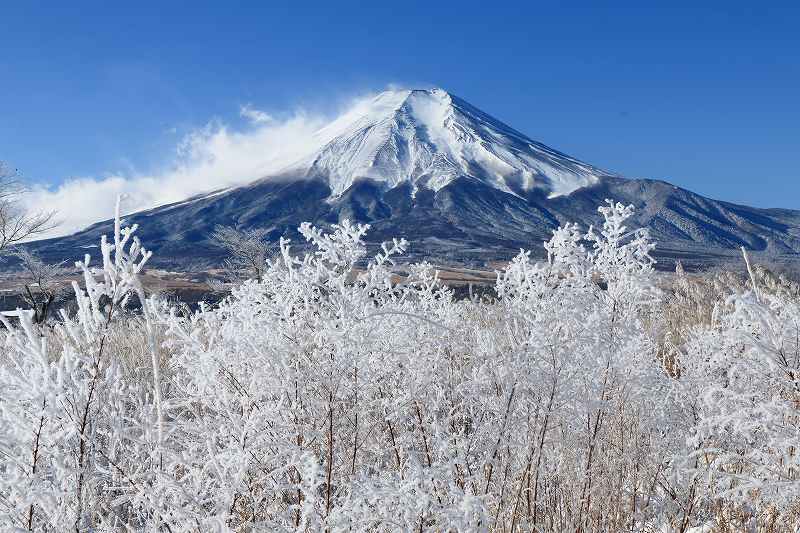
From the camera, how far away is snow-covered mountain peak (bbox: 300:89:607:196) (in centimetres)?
16212

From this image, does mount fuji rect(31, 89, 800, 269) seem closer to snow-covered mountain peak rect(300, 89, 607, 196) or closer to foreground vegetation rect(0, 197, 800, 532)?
snow-covered mountain peak rect(300, 89, 607, 196)

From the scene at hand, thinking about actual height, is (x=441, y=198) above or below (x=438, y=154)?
below

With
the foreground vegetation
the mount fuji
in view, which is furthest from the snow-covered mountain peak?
the foreground vegetation

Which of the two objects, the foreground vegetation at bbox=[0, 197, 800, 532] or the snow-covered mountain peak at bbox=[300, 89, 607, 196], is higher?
the snow-covered mountain peak at bbox=[300, 89, 607, 196]

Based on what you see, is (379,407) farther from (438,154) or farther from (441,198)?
(438,154)

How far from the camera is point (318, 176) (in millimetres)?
166625

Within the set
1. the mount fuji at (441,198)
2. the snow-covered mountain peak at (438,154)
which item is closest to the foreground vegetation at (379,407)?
the mount fuji at (441,198)

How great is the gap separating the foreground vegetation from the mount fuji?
106 meters

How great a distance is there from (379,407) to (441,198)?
14551 centimetres

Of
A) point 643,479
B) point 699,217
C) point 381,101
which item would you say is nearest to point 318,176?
point 381,101

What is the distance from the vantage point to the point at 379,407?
1.91m

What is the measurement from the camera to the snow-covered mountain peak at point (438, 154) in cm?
16212

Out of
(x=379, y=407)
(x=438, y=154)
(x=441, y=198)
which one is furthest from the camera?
(x=438, y=154)

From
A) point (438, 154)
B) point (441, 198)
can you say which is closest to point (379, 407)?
point (441, 198)
